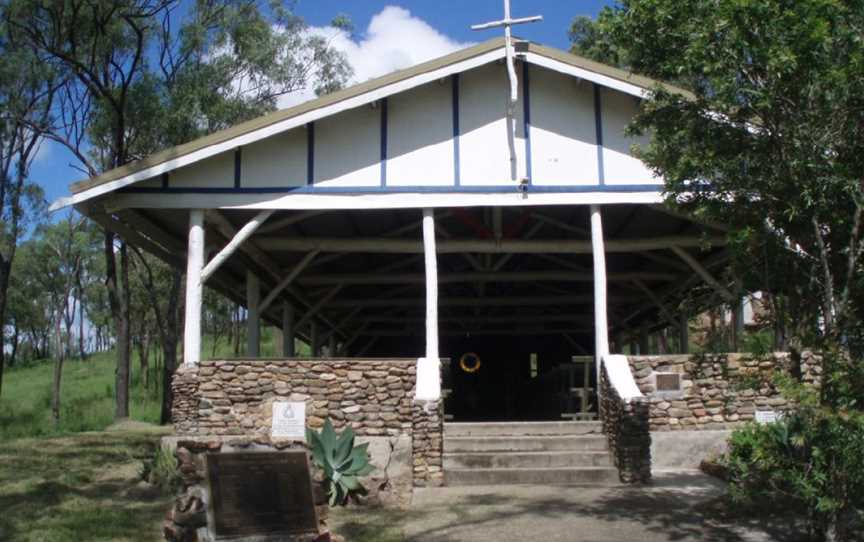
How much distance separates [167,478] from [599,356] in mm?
6134

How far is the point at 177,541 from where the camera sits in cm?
750

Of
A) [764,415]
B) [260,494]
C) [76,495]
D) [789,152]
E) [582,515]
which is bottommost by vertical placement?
[582,515]

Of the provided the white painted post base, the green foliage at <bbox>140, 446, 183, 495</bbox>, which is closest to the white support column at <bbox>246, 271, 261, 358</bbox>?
the green foliage at <bbox>140, 446, 183, 495</bbox>

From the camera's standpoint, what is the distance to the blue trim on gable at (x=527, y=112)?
1319 centimetres

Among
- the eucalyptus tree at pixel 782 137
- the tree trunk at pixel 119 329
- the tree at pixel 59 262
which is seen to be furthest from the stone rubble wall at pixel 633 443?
the tree at pixel 59 262

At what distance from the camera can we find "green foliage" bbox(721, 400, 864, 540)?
708 centimetres

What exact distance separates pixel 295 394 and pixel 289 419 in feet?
1.13

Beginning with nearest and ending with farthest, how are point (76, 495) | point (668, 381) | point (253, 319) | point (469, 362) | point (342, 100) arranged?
1. point (76, 495)
2. point (668, 381)
3. point (342, 100)
4. point (253, 319)
5. point (469, 362)

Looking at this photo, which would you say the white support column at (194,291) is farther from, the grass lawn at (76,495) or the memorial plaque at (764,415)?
the memorial plaque at (764,415)

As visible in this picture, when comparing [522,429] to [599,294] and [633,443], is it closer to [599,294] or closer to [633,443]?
[633,443]

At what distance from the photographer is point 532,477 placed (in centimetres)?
1123

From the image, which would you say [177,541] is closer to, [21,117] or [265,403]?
[265,403]

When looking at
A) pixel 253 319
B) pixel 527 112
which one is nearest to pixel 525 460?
pixel 527 112

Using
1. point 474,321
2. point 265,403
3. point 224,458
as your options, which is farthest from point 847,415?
point 474,321
